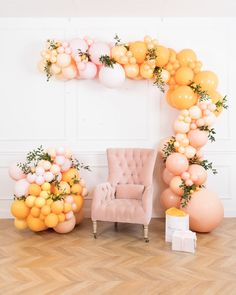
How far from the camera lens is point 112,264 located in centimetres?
283

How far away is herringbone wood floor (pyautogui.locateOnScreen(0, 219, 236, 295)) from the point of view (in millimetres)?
2401

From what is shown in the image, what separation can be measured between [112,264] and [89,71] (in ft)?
8.08

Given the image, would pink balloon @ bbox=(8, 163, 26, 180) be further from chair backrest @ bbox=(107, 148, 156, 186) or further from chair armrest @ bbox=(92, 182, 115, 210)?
chair backrest @ bbox=(107, 148, 156, 186)

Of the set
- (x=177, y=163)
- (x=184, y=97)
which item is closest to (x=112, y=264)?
(x=177, y=163)

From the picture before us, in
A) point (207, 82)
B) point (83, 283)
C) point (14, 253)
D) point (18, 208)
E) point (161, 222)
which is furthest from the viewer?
point (161, 222)

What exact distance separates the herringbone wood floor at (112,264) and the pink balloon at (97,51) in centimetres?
226

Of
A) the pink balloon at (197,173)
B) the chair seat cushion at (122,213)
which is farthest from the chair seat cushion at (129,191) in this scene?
the pink balloon at (197,173)

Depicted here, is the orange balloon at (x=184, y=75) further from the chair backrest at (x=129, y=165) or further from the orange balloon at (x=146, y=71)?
the chair backrest at (x=129, y=165)

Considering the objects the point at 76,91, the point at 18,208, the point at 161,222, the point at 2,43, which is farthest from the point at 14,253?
the point at 2,43

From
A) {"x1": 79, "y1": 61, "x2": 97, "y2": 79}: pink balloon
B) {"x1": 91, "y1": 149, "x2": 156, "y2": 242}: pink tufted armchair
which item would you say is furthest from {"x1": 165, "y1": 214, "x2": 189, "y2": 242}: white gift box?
{"x1": 79, "y1": 61, "x2": 97, "y2": 79}: pink balloon

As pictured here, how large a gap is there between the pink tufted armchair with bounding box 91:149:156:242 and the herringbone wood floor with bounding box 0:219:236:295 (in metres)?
0.30

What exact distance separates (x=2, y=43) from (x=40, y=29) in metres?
0.59

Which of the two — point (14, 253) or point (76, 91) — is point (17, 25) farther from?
point (14, 253)

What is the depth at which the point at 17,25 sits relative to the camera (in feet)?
14.3
